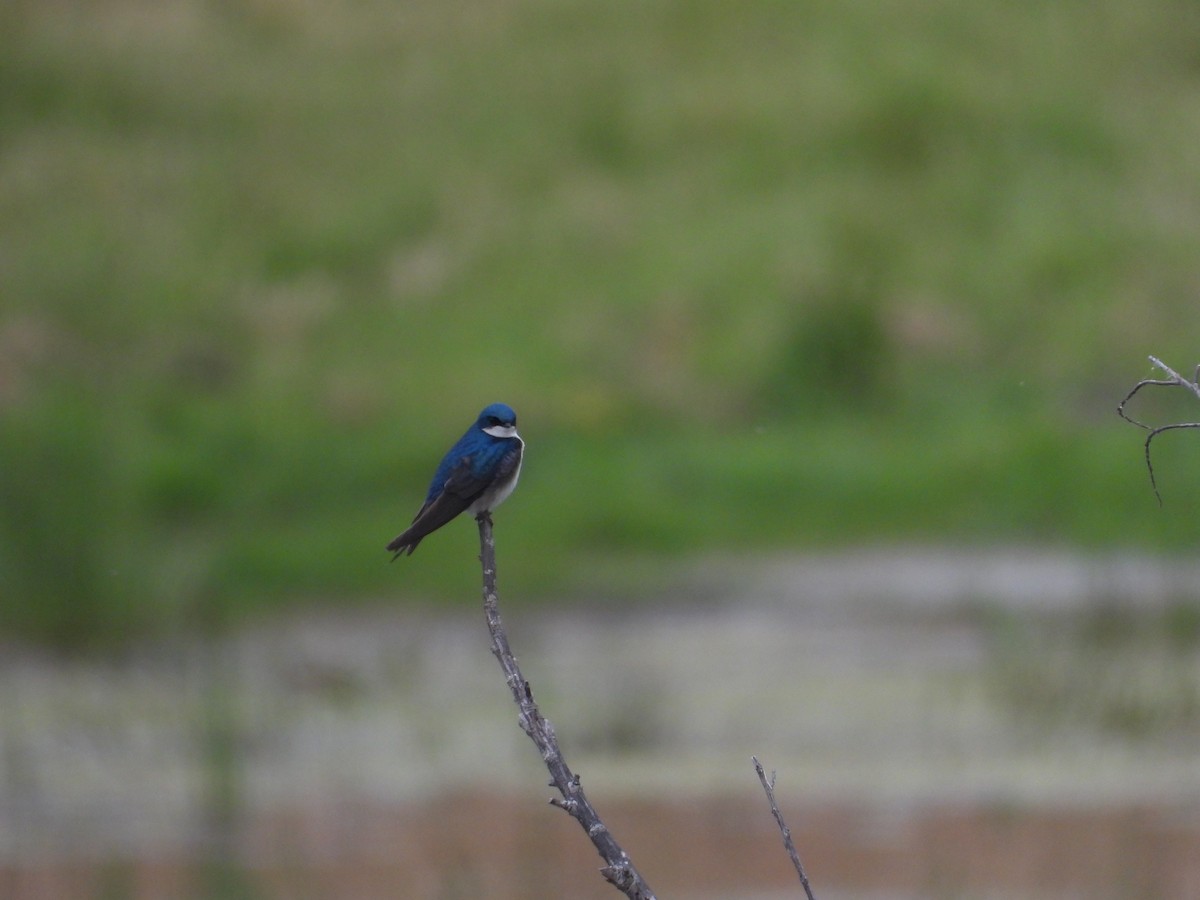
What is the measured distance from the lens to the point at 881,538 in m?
21.7

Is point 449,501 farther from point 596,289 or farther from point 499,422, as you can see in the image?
point 596,289

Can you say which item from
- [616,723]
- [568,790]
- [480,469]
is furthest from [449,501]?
[616,723]

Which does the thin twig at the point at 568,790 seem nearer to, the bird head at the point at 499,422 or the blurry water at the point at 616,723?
the bird head at the point at 499,422

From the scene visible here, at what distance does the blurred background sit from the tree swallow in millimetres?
5720

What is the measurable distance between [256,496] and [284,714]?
10127 mm

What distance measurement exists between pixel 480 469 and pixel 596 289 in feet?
85.5

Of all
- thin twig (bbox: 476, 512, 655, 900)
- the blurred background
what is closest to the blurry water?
the blurred background

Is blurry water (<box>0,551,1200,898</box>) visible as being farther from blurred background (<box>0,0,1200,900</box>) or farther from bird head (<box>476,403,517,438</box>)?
bird head (<box>476,403,517,438</box>)

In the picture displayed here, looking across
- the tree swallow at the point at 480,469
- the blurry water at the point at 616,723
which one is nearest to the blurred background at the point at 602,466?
the blurry water at the point at 616,723

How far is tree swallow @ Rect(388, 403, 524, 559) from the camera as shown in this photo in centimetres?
281

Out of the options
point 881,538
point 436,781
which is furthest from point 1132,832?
point 881,538

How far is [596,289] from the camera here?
28.9 meters

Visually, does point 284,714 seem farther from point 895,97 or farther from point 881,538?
point 895,97

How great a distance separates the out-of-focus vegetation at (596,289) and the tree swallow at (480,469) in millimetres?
15967
